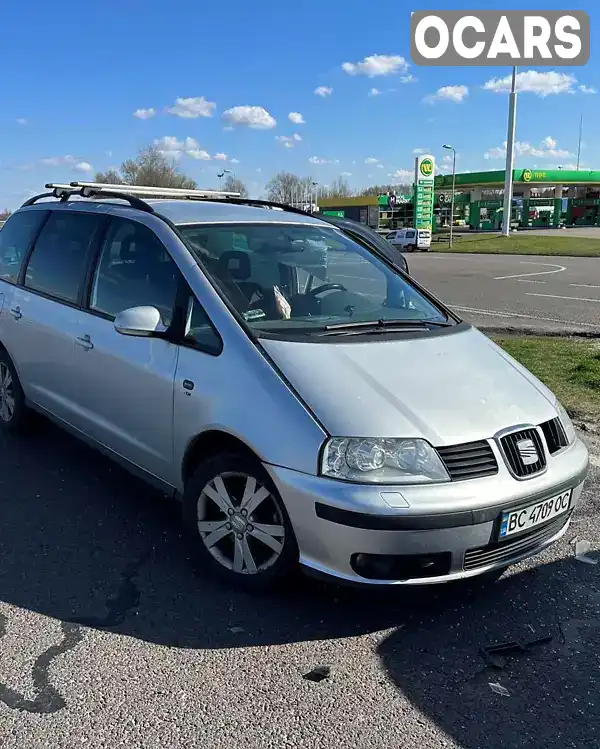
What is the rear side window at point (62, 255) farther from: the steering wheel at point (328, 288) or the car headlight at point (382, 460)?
the car headlight at point (382, 460)

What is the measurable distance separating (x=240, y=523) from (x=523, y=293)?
14458 mm

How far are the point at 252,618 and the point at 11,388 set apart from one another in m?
3.19

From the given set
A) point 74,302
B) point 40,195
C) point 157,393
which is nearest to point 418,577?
point 157,393

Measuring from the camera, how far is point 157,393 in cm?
358

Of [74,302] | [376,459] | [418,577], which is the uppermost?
[74,302]

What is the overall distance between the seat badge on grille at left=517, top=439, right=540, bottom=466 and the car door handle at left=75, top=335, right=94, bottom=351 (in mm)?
2461

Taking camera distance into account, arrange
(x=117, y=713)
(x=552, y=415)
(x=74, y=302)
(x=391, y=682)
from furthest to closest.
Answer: (x=74, y=302) → (x=552, y=415) → (x=391, y=682) → (x=117, y=713)

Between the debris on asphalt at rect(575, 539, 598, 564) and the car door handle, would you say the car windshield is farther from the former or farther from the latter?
the debris on asphalt at rect(575, 539, 598, 564)

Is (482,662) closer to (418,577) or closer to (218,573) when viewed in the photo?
(418,577)

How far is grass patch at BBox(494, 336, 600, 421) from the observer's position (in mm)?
6430

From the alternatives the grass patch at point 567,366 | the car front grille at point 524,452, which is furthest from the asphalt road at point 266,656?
the grass patch at point 567,366

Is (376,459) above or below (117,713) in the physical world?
above

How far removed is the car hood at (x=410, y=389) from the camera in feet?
9.55

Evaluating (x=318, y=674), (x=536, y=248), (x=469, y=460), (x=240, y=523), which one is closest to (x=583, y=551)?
(x=469, y=460)
